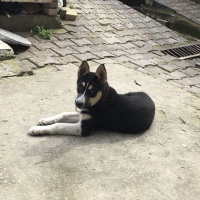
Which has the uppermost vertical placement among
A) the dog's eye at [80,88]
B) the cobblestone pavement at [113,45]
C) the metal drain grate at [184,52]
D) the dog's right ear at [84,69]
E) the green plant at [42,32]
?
the dog's right ear at [84,69]

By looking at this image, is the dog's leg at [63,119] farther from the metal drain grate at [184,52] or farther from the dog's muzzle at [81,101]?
the metal drain grate at [184,52]

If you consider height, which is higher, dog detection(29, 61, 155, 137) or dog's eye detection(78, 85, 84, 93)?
dog's eye detection(78, 85, 84, 93)

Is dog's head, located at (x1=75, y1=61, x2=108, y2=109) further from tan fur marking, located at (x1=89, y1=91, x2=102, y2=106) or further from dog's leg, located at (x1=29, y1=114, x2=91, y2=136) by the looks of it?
dog's leg, located at (x1=29, y1=114, x2=91, y2=136)

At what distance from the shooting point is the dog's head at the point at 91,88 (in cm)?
387

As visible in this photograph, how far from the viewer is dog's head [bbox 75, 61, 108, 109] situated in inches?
152

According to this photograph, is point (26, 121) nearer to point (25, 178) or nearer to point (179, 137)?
point (25, 178)

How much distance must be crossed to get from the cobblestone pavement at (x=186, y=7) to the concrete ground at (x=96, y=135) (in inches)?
123

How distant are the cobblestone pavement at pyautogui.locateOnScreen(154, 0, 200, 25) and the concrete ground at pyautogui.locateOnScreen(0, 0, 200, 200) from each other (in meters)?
3.11

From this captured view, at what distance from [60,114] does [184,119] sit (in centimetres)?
200

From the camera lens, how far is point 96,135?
168 inches

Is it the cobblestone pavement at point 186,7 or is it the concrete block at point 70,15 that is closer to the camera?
the concrete block at point 70,15

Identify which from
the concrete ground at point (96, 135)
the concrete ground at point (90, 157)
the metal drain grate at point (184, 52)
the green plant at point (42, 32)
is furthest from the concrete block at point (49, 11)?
the concrete ground at point (90, 157)

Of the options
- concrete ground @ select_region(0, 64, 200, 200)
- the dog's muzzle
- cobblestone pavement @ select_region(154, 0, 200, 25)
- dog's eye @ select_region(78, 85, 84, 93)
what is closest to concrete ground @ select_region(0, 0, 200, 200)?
concrete ground @ select_region(0, 64, 200, 200)

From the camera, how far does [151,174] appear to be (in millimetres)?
3617
